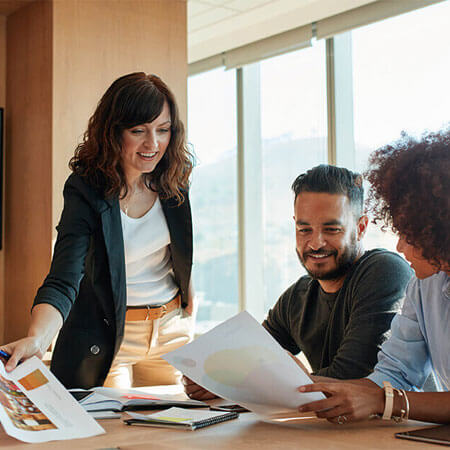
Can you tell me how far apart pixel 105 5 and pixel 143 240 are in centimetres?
201

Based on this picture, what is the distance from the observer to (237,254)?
5.07m

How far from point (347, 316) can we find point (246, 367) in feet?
2.18

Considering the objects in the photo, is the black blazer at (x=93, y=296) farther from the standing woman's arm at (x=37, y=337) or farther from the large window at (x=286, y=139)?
the large window at (x=286, y=139)

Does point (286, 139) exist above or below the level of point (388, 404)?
above

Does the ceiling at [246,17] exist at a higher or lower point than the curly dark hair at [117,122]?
higher

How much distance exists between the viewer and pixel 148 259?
1.92 meters

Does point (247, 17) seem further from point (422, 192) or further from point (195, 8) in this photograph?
point (422, 192)

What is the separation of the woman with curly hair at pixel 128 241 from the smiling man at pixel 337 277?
1.24 feet

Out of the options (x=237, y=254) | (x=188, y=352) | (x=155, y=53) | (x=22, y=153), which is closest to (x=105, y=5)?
(x=155, y=53)

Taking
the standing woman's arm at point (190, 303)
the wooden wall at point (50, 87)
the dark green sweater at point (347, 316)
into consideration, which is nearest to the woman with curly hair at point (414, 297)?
the dark green sweater at point (347, 316)

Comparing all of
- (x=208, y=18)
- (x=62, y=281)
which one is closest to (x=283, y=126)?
(x=208, y=18)

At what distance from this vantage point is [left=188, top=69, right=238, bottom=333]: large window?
16.8 ft

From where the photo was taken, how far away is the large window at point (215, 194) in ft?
16.8

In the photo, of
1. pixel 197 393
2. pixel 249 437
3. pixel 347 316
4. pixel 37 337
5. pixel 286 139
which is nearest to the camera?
pixel 249 437
